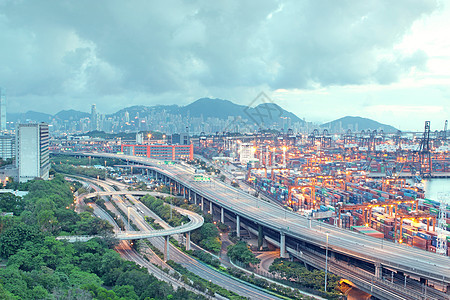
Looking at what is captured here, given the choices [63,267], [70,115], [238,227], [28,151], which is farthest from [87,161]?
[70,115]

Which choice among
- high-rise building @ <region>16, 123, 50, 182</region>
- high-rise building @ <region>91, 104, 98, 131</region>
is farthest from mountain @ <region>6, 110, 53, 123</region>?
high-rise building @ <region>16, 123, 50, 182</region>

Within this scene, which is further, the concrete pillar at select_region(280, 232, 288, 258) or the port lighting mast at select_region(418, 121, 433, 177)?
the port lighting mast at select_region(418, 121, 433, 177)

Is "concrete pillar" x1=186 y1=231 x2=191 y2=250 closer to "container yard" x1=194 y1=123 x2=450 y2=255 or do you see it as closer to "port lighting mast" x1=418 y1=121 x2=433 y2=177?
"container yard" x1=194 y1=123 x2=450 y2=255

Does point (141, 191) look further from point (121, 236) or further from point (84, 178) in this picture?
point (121, 236)

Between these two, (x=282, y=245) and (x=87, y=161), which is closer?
(x=282, y=245)

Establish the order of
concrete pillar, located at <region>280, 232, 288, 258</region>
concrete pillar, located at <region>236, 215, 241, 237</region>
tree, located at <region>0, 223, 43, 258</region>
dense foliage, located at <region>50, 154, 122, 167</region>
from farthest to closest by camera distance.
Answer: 1. dense foliage, located at <region>50, 154, 122, 167</region>
2. concrete pillar, located at <region>236, 215, 241, 237</region>
3. concrete pillar, located at <region>280, 232, 288, 258</region>
4. tree, located at <region>0, 223, 43, 258</region>

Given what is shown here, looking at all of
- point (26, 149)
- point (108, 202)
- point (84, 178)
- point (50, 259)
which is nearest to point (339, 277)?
point (50, 259)

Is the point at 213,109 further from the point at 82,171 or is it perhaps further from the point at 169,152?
the point at 82,171
